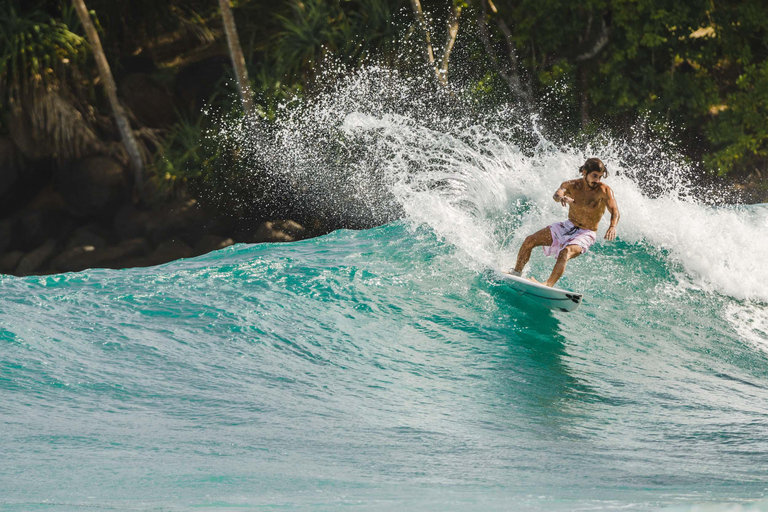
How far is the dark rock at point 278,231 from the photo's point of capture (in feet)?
48.2

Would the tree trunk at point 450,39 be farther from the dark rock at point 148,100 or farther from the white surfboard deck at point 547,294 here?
the white surfboard deck at point 547,294

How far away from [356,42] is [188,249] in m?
5.08

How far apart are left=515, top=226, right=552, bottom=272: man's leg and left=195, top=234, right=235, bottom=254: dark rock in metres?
8.73

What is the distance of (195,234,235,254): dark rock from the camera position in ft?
49.0

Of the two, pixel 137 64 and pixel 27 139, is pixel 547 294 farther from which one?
pixel 137 64

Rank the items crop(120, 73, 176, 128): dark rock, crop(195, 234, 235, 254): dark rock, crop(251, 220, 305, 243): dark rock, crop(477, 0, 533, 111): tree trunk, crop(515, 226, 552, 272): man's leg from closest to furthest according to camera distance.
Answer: crop(515, 226, 552, 272): man's leg
crop(251, 220, 305, 243): dark rock
crop(195, 234, 235, 254): dark rock
crop(477, 0, 533, 111): tree trunk
crop(120, 73, 176, 128): dark rock

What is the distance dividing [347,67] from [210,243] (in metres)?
4.22

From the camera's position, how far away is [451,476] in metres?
4.06

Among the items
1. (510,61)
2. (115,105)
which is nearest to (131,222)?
(115,105)

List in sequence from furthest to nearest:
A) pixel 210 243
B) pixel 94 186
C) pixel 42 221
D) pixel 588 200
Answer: pixel 42 221 → pixel 94 186 → pixel 210 243 → pixel 588 200

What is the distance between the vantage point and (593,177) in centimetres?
645

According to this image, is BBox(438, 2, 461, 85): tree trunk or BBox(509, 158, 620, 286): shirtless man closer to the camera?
BBox(509, 158, 620, 286): shirtless man

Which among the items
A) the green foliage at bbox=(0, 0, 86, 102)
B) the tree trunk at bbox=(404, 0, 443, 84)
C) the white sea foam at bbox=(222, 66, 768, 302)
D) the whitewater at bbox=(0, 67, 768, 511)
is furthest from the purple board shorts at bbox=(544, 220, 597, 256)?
the green foliage at bbox=(0, 0, 86, 102)

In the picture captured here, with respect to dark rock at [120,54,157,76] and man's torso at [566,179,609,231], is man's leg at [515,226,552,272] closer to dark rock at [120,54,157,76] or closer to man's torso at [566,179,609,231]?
man's torso at [566,179,609,231]
